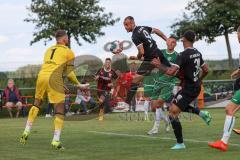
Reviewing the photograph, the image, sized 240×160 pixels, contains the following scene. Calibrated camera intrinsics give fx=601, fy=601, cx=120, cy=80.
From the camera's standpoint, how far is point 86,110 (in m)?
24.5

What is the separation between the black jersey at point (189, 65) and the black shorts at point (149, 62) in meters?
2.82

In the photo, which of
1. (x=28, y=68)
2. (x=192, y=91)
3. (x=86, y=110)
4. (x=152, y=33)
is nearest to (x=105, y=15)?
(x=28, y=68)

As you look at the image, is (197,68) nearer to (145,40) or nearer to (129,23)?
(145,40)

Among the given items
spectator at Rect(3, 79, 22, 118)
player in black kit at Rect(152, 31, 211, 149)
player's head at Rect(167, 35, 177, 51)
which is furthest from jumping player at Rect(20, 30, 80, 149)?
spectator at Rect(3, 79, 22, 118)

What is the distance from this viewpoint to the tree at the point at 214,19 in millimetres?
43781

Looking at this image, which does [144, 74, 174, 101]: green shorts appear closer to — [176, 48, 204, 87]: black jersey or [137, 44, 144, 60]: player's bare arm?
[137, 44, 144, 60]: player's bare arm

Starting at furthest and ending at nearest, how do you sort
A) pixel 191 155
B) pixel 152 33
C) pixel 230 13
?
pixel 230 13
pixel 152 33
pixel 191 155

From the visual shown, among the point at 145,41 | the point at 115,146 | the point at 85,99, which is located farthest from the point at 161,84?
the point at 85,99

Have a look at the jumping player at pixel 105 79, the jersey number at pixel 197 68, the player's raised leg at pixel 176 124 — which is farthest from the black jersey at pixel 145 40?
the jumping player at pixel 105 79

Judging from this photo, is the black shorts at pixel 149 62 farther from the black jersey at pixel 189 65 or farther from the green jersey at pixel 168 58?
the black jersey at pixel 189 65

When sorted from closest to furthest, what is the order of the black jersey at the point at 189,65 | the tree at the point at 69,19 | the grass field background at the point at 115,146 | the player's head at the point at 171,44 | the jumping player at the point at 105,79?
1. the grass field background at the point at 115,146
2. the black jersey at the point at 189,65
3. the player's head at the point at 171,44
4. the jumping player at the point at 105,79
5. the tree at the point at 69,19

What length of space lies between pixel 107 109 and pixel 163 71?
32.5 feet

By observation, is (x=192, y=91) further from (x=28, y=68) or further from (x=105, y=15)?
(x=105, y=15)

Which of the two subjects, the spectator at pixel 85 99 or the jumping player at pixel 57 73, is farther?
the spectator at pixel 85 99
